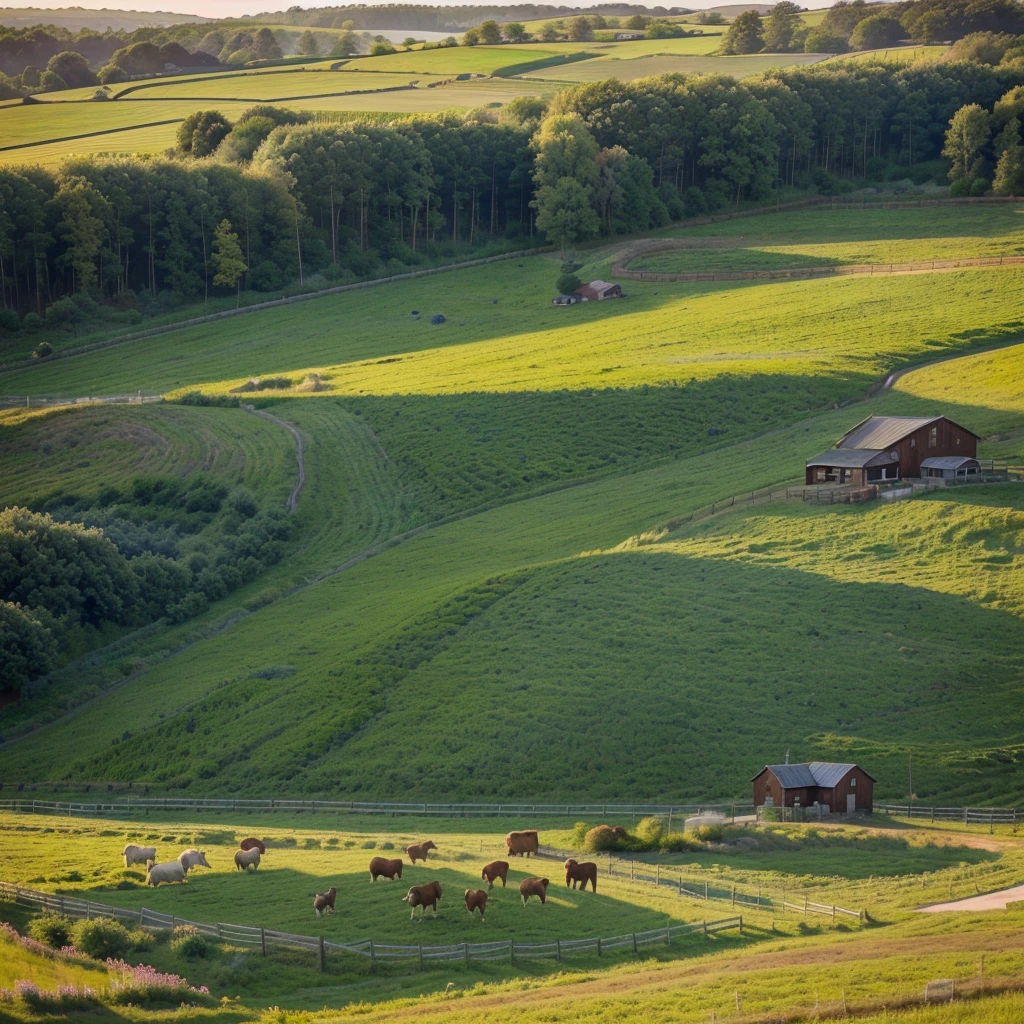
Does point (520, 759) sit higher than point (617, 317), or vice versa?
point (617, 317)

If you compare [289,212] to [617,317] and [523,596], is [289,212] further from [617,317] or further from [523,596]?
[523,596]

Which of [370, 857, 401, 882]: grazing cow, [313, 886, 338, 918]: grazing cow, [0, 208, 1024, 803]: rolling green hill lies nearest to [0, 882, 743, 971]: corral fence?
[313, 886, 338, 918]: grazing cow

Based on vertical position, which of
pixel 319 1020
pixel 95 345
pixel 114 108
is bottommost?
pixel 319 1020

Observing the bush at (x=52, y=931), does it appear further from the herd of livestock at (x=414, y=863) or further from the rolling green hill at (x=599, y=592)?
the rolling green hill at (x=599, y=592)

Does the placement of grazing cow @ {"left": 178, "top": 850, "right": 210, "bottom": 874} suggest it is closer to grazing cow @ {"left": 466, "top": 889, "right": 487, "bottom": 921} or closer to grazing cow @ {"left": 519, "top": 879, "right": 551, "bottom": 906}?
grazing cow @ {"left": 466, "top": 889, "right": 487, "bottom": 921}

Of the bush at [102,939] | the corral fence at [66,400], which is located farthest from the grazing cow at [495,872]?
the corral fence at [66,400]

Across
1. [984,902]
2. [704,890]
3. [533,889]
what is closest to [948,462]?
[704,890]

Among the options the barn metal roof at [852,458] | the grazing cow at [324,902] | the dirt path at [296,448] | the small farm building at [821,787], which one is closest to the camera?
the grazing cow at [324,902]

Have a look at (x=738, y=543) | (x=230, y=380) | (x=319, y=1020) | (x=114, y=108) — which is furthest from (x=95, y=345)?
(x=319, y=1020)
